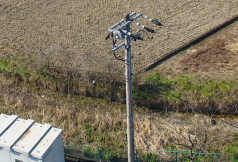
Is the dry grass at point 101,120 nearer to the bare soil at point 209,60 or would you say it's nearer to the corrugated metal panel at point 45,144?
the corrugated metal panel at point 45,144

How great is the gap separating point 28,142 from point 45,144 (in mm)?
544

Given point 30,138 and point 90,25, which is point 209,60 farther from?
point 30,138

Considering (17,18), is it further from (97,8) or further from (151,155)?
(151,155)

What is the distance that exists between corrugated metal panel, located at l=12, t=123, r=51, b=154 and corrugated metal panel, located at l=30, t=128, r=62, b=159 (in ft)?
0.47

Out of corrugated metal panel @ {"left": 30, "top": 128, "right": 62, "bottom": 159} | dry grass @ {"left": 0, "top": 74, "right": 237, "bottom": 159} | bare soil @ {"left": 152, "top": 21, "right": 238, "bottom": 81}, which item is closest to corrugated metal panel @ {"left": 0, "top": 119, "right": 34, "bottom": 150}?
corrugated metal panel @ {"left": 30, "top": 128, "right": 62, "bottom": 159}

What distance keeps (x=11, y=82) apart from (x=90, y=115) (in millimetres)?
4606

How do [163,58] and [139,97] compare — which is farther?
[163,58]

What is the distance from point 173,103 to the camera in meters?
14.7

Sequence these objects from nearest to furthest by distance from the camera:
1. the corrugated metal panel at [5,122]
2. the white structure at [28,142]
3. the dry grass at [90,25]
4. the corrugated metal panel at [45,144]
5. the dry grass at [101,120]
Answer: the corrugated metal panel at [45,144] < the white structure at [28,142] < the corrugated metal panel at [5,122] < the dry grass at [101,120] < the dry grass at [90,25]

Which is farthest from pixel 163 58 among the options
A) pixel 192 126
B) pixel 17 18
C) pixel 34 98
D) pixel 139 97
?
pixel 17 18

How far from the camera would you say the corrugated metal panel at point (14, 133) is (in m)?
10.6

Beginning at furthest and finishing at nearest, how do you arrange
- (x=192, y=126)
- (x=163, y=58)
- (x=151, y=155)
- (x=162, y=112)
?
1. (x=163, y=58)
2. (x=162, y=112)
3. (x=192, y=126)
4. (x=151, y=155)

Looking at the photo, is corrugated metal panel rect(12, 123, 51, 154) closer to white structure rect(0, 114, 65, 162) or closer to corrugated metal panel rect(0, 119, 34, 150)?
white structure rect(0, 114, 65, 162)

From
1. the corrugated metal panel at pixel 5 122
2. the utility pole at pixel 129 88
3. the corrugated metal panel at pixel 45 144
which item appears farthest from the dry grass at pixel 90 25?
the utility pole at pixel 129 88
